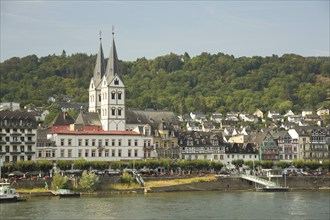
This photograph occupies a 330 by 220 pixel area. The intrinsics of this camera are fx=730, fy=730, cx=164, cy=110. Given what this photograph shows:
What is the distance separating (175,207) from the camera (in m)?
79.8

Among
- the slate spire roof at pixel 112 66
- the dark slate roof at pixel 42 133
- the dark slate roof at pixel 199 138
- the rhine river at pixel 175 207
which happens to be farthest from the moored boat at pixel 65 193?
the dark slate roof at pixel 199 138

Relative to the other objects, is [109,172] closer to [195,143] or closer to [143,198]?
[143,198]

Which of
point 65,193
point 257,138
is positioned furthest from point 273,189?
point 257,138

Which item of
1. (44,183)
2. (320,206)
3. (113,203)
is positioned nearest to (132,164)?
(44,183)

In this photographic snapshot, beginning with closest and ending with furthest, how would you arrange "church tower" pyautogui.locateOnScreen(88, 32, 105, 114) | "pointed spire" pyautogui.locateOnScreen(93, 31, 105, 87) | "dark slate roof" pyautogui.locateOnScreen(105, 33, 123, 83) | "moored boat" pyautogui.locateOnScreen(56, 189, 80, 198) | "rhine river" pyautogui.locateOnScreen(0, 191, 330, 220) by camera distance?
1. "rhine river" pyautogui.locateOnScreen(0, 191, 330, 220)
2. "moored boat" pyautogui.locateOnScreen(56, 189, 80, 198)
3. "dark slate roof" pyautogui.locateOnScreen(105, 33, 123, 83)
4. "church tower" pyautogui.locateOnScreen(88, 32, 105, 114)
5. "pointed spire" pyautogui.locateOnScreen(93, 31, 105, 87)

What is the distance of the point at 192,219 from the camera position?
231ft

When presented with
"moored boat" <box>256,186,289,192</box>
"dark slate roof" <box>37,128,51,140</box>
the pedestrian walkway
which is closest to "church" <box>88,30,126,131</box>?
"dark slate roof" <box>37,128,51,140</box>

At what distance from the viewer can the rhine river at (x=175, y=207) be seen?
7262 cm

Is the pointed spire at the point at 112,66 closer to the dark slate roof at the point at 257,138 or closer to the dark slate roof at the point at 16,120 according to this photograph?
the dark slate roof at the point at 16,120

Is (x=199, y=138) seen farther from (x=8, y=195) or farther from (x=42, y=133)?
(x=8, y=195)

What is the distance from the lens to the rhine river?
7262cm

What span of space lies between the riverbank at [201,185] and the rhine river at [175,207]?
12.9ft

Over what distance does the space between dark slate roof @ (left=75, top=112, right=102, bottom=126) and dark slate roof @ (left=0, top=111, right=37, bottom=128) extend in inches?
499

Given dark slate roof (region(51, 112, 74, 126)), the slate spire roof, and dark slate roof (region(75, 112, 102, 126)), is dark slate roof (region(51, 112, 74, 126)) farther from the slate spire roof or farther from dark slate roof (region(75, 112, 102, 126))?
the slate spire roof
